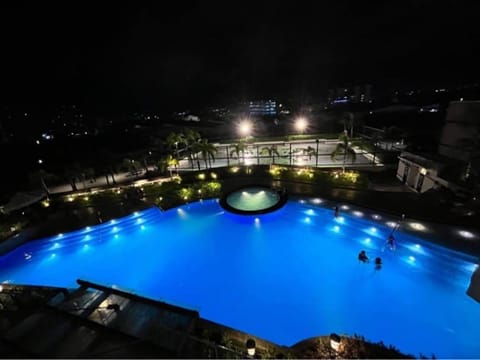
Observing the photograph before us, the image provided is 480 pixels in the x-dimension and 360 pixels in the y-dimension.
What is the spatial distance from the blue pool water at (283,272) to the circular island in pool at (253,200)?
0.44m

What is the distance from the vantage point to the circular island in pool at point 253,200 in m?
13.4

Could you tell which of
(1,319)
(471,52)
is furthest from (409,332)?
(471,52)

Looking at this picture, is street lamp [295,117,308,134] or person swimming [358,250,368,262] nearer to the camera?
person swimming [358,250,368,262]

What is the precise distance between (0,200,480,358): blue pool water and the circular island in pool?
1.46 feet

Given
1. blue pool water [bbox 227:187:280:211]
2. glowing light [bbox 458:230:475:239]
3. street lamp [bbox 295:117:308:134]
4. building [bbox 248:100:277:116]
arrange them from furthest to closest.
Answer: building [bbox 248:100:277:116], street lamp [bbox 295:117:308:134], blue pool water [bbox 227:187:280:211], glowing light [bbox 458:230:475:239]

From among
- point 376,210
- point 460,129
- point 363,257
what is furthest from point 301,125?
point 363,257

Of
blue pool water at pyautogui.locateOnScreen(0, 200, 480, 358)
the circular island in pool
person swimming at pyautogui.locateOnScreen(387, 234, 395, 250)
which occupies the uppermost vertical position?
the circular island in pool

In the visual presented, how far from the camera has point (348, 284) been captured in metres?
8.56

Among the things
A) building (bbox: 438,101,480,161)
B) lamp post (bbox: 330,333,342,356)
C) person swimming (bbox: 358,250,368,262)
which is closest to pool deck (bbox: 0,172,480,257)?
person swimming (bbox: 358,250,368,262)

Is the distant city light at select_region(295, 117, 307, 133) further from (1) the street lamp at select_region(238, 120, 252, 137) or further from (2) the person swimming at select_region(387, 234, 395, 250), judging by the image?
(2) the person swimming at select_region(387, 234, 395, 250)

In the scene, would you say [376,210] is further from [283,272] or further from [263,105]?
[263,105]

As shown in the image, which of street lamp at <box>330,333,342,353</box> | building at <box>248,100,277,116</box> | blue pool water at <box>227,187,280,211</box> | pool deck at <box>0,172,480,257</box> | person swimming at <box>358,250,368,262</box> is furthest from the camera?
building at <box>248,100,277,116</box>

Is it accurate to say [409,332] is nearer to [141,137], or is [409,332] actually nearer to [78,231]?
[78,231]

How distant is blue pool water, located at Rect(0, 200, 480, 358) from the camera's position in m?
7.06
